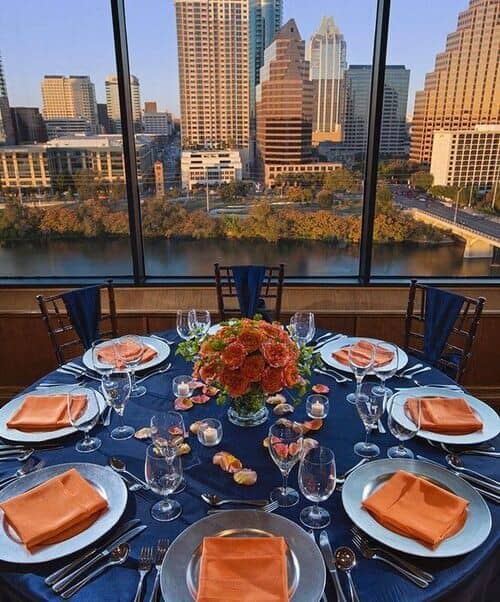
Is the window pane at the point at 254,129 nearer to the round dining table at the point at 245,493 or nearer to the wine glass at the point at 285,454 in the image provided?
the round dining table at the point at 245,493

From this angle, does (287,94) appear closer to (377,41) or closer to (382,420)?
(377,41)

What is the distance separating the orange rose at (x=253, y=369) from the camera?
1485 millimetres

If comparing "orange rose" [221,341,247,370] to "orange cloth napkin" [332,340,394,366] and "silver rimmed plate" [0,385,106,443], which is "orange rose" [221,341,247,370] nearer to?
"silver rimmed plate" [0,385,106,443]

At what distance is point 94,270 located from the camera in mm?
3469

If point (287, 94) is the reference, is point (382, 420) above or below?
below

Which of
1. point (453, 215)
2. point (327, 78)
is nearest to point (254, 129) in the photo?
Answer: point (327, 78)

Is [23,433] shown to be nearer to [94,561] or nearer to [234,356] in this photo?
[94,561]

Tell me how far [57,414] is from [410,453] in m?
1.14

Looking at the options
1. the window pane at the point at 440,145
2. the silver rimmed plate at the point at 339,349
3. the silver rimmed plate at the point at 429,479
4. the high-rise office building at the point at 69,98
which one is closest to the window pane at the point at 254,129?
the window pane at the point at 440,145

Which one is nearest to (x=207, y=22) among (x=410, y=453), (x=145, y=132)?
(x=145, y=132)

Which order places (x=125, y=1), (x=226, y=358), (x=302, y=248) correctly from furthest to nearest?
(x=302, y=248)
(x=125, y=1)
(x=226, y=358)

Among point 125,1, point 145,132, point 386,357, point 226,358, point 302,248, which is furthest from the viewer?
point 302,248

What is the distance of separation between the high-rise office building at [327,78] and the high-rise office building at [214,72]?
1.40ft

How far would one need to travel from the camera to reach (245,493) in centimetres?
132
